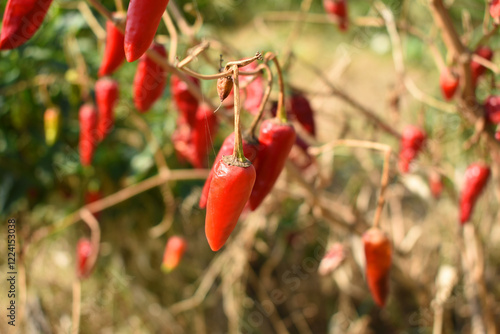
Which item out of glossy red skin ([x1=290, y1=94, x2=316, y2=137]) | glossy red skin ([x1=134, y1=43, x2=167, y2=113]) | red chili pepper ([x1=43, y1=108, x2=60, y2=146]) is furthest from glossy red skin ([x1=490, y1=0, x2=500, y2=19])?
red chili pepper ([x1=43, y1=108, x2=60, y2=146])

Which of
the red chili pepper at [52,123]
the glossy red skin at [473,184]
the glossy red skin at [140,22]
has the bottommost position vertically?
the red chili pepper at [52,123]

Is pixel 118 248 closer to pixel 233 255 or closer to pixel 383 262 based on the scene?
pixel 233 255

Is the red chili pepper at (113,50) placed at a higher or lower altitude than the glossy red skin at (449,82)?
higher

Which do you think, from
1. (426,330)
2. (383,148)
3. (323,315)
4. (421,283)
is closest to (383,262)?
(383,148)

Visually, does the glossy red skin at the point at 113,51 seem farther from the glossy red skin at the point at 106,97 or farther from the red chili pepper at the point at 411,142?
the red chili pepper at the point at 411,142

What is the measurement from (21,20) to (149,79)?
0.99ft

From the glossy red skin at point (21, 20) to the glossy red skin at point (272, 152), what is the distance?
32cm

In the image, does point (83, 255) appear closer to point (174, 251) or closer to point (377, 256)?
point (174, 251)

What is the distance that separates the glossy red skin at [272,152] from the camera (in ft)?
2.36

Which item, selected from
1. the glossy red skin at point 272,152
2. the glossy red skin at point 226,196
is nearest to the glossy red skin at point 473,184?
the glossy red skin at point 272,152

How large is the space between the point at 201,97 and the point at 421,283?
985mm

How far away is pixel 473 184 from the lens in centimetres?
100

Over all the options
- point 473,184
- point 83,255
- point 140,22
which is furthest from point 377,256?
point 83,255

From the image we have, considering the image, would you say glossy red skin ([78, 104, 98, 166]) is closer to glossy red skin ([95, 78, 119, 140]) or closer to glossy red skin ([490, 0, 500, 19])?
glossy red skin ([95, 78, 119, 140])
